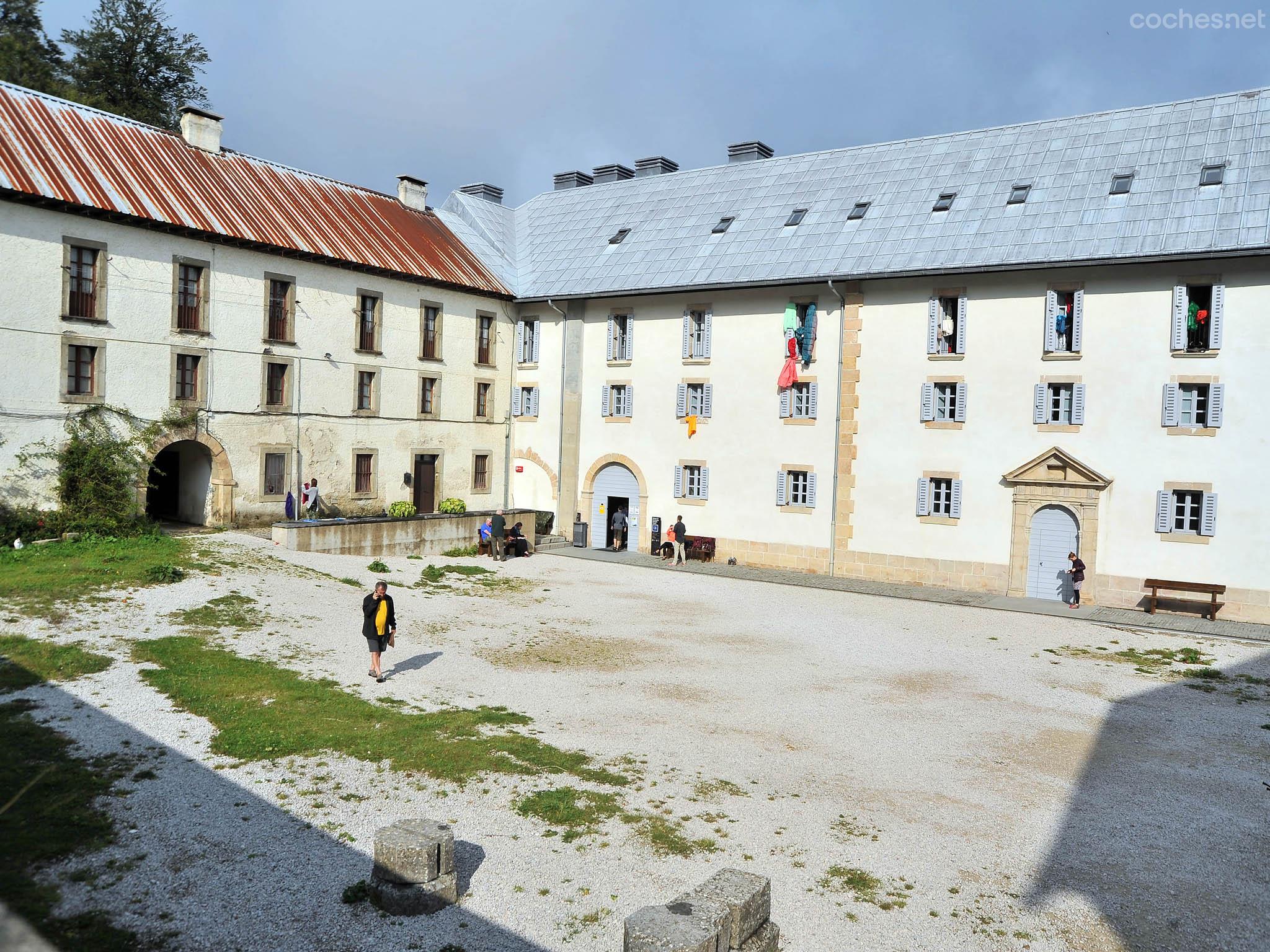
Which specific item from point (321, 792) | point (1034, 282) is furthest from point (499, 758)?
point (1034, 282)

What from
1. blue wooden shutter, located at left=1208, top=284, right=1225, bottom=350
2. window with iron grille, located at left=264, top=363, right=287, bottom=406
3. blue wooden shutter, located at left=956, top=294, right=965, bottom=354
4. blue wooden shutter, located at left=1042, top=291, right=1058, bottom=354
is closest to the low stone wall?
window with iron grille, located at left=264, top=363, right=287, bottom=406

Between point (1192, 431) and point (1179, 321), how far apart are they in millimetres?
2782

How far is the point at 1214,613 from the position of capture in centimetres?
2395

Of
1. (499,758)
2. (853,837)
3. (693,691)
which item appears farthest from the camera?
(693,691)

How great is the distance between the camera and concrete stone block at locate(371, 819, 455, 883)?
26.7ft

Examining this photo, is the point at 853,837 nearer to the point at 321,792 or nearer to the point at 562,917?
the point at 562,917

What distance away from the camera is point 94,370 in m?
25.0

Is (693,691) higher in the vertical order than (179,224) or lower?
lower

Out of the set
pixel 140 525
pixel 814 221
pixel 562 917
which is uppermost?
pixel 814 221

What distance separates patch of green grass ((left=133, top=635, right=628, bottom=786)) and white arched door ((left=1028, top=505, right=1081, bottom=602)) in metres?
17.9

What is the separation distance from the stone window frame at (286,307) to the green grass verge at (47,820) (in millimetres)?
18147

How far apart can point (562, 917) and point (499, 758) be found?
3.77 m

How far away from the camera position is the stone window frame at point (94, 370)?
24.3 meters

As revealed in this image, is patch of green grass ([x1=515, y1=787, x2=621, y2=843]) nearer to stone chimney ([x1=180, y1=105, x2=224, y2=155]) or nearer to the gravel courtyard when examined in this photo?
the gravel courtyard
